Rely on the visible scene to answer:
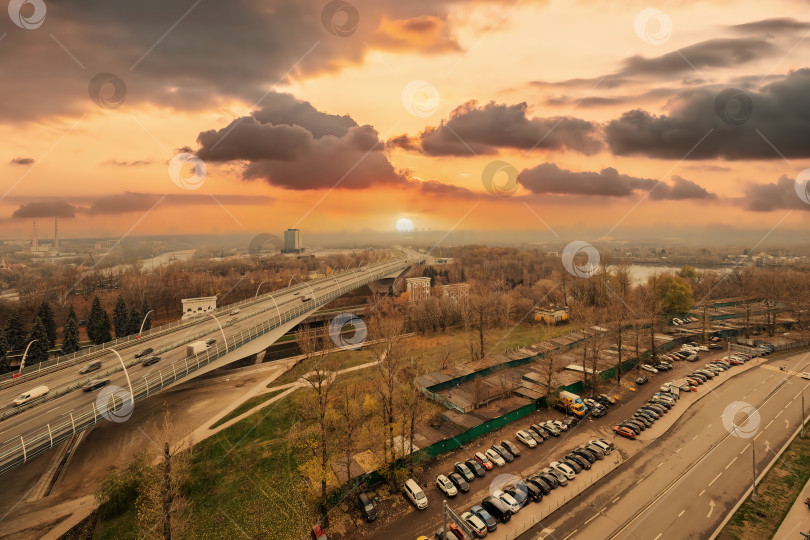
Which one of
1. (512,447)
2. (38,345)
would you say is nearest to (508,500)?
(512,447)

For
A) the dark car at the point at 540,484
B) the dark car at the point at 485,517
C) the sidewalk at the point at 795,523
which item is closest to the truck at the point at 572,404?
the dark car at the point at 540,484

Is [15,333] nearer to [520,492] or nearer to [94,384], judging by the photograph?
[94,384]

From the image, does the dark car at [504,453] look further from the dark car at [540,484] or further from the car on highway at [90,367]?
the car on highway at [90,367]

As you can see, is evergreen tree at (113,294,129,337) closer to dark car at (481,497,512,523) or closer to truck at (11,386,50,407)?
truck at (11,386,50,407)

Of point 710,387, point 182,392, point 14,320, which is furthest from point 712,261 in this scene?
point 14,320

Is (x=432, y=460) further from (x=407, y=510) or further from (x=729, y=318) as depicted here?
(x=729, y=318)

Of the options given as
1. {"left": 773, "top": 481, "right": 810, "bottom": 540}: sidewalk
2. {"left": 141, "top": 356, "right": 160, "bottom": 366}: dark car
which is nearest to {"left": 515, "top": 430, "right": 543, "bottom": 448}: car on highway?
{"left": 773, "top": 481, "right": 810, "bottom": 540}: sidewalk
